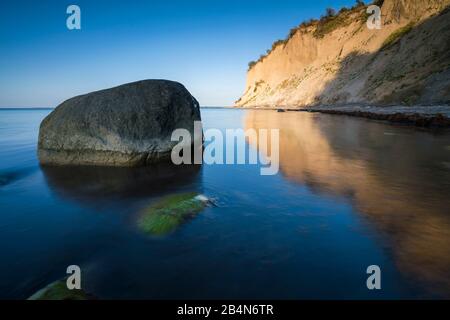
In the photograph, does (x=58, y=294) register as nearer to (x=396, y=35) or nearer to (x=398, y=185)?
(x=398, y=185)

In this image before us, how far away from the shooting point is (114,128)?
675cm

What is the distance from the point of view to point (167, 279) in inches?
103

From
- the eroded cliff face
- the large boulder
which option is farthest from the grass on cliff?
the large boulder

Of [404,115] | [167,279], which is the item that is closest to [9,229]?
[167,279]

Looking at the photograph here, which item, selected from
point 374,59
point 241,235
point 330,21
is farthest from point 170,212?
point 330,21

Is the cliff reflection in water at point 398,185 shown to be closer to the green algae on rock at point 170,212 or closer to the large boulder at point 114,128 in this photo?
the green algae on rock at point 170,212

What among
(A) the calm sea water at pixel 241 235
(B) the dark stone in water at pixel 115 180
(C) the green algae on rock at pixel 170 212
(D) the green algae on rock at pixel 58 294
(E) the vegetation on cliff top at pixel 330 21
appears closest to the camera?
(D) the green algae on rock at pixel 58 294

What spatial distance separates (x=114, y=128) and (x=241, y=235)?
4.70 meters

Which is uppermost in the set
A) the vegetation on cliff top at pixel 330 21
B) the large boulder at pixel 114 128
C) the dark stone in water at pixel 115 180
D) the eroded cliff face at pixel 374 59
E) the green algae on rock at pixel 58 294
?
the vegetation on cliff top at pixel 330 21

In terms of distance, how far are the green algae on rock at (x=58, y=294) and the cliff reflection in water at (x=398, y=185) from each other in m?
2.91

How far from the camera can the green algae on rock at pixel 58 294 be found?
235 centimetres

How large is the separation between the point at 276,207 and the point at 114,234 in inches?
92.4

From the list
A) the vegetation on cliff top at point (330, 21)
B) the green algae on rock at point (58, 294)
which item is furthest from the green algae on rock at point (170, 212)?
the vegetation on cliff top at point (330, 21)

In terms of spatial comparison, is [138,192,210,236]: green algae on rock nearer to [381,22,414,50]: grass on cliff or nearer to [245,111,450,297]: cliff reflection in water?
[245,111,450,297]: cliff reflection in water
